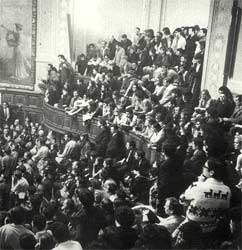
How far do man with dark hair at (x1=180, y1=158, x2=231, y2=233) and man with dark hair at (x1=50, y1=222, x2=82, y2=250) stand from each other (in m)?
1.04

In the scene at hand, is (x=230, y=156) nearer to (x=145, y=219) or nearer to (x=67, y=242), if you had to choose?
(x=145, y=219)

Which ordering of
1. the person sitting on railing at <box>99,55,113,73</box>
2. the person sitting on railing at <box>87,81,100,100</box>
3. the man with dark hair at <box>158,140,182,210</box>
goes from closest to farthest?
the man with dark hair at <box>158,140,182,210</box> < the person sitting on railing at <box>87,81,100,100</box> < the person sitting on railing at <box>99,55,113,73</box>

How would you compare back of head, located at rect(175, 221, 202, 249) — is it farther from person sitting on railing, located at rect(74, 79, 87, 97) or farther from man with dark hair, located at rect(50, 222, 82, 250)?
person sitting on railing, located at rect(74, 79, 87, 97)

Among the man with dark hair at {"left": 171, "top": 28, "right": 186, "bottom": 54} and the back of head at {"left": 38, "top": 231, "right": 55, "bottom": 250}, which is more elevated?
the man with dark hair at {"left": 171, "top": 28, "right": 186, "bottom": 54}

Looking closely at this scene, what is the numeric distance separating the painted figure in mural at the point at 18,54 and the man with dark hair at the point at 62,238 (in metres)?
8.48

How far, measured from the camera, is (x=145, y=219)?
14.1 ft

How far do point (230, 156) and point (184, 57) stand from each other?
4856mm

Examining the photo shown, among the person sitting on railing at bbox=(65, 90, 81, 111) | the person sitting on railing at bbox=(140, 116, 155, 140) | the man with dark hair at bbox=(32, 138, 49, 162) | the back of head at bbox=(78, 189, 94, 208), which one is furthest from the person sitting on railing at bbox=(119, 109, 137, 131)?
the back of head at bbox=(78, 189, 94, 208)

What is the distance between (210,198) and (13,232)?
1828 millimetres

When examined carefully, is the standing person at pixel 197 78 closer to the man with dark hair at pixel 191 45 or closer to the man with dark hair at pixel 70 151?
the man with dark hair at pixel 191 45

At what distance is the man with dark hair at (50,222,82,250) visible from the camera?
3994mm

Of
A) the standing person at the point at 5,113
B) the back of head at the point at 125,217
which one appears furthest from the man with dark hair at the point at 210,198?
the standing person at the point at 5,113

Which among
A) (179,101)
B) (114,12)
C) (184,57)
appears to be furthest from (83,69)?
(179,101)

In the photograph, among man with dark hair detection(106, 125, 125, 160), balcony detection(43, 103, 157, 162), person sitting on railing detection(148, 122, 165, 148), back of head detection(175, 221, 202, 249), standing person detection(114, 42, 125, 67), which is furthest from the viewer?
standing person detection(114, 42, 125, 67)
